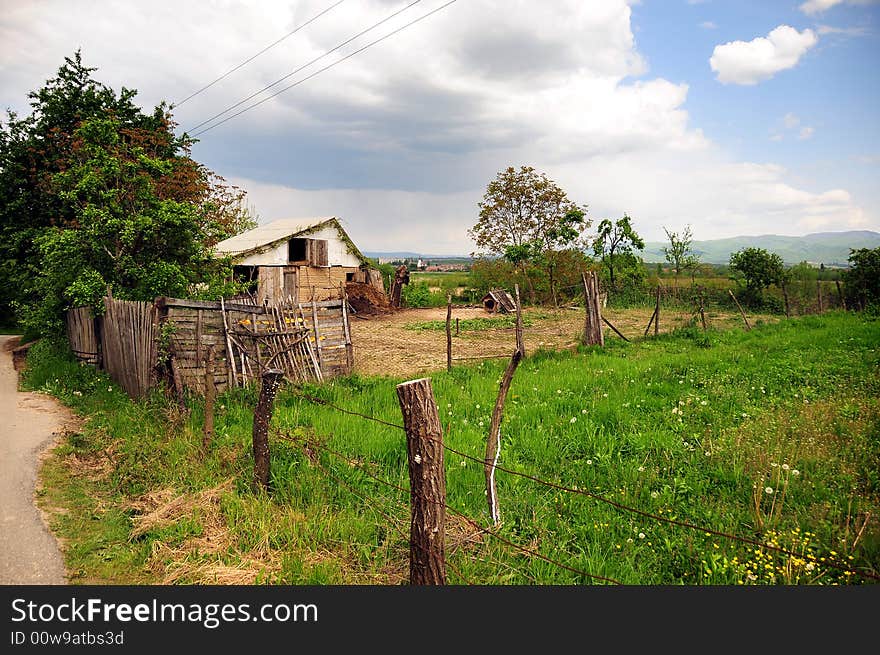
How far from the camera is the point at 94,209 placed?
10.7 m

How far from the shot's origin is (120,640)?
313 cm

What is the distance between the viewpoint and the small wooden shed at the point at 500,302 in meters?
27.5

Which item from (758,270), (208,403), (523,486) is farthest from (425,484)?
(758,270)

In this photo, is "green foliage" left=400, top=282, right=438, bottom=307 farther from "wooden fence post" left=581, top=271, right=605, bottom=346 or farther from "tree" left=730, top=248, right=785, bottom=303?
"wooden fence post" left=581, top=271, right=605, bottom=346

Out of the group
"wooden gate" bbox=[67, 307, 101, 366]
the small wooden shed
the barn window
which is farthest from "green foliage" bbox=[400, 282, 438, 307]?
"wooden gate" bbox=[67, 307, 101, 366]

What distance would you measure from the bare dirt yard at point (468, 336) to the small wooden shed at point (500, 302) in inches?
28.9

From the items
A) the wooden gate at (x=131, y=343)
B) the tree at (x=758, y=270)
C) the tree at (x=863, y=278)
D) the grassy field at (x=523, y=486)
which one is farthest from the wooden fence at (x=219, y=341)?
the tree at (x=758, y=270)

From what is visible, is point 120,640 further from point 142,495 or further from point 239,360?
point 239,360

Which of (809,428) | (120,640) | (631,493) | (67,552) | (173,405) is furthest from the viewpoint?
(173,405)

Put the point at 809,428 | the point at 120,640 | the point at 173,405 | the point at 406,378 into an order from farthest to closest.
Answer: the point at 406,378
the point at 173,405
the point at 809,428
the point at 120,640

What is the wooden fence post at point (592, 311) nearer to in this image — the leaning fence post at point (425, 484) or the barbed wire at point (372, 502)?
the barbed wire at point (372, 502)

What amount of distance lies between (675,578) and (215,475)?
4792mm

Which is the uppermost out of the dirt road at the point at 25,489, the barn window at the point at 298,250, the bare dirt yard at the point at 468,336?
the barn window at the point at 298,250

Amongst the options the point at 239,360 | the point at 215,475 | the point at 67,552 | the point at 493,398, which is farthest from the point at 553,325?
the point at 67,552
